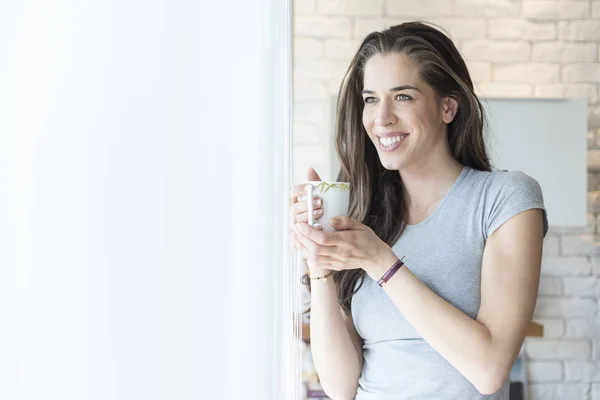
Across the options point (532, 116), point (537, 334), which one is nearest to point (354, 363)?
point (537, 334)

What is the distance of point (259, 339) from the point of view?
216mm

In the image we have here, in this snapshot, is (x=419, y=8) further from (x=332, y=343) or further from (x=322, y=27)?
(x=332, y=343)

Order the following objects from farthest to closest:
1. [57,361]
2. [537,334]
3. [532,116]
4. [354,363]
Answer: [532,116] → [537,334] → [354,363] → [57,361]

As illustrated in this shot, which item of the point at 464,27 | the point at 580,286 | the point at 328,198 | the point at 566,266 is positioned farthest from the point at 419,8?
the point at 328,198

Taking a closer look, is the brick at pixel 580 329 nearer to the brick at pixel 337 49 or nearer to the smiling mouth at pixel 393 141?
the brick at pixel 337 49

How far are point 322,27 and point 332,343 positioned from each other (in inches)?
65.3

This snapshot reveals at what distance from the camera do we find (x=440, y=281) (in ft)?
3.91

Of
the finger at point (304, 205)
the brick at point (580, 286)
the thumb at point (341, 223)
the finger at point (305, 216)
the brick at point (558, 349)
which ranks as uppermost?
the finger at point (304, 205)

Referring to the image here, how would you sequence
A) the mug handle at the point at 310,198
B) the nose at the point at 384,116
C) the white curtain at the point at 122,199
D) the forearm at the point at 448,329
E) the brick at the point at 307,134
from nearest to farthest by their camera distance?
the white curtain at the point at 122,199 → the mug handle at the point at 310,198 → the forearm at the point at 448,329 → the nose at the point at 384,116 → the brick at the point at 307,134

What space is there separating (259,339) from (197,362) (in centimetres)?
5

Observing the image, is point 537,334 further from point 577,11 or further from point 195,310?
point 195,310

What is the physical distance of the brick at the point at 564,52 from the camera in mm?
2705

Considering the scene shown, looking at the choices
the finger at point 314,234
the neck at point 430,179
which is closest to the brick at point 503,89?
the neck at point 430,179

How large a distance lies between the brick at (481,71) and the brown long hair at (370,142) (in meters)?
1.35
